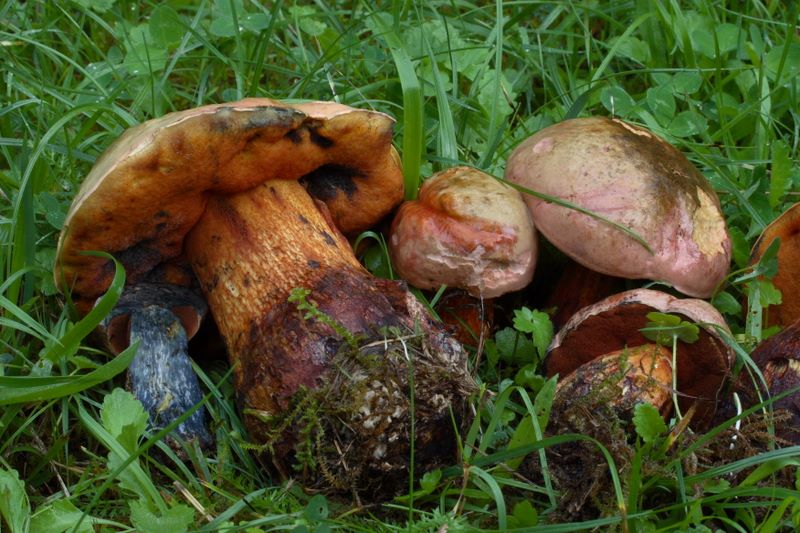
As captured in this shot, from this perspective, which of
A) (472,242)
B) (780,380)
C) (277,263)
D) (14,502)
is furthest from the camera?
(472,242)

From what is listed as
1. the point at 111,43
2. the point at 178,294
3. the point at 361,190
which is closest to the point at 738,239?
the point at 361,190

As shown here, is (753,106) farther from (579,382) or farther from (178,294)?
(178,294)

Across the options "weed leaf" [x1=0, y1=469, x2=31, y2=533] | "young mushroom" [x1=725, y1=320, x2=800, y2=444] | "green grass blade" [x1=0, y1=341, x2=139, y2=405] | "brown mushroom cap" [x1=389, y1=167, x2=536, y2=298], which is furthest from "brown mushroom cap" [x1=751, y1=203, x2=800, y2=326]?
"weed leaf" [x1=0, y1=469, x2=31, y2=533]

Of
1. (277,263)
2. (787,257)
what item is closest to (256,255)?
(277,263)

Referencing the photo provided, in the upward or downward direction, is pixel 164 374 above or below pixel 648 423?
above

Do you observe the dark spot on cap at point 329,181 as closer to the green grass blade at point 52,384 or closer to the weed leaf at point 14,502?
the green grass blade at point 52,384

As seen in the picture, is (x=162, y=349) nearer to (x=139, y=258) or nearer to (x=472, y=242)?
(x=139, y=258)
